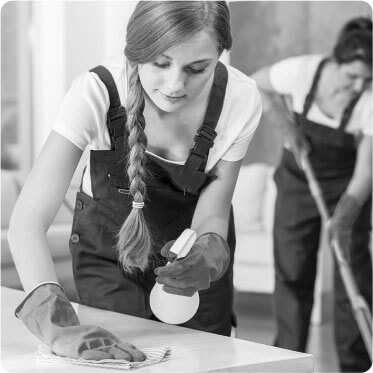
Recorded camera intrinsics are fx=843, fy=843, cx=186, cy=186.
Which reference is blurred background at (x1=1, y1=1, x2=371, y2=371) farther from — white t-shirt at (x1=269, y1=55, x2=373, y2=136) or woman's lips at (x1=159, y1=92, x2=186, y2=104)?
woman's lips at (x1=159, y1=92, x2=186, y2=104)

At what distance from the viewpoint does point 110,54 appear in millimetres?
5180

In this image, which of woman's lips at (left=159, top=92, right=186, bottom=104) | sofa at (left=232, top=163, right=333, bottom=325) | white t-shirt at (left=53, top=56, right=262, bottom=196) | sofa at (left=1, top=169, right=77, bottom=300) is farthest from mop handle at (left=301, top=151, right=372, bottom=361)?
woman's lips at (left=159, top=92, right=186, bottom=104)

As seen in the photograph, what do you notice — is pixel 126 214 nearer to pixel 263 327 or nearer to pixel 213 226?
pixel 213 226

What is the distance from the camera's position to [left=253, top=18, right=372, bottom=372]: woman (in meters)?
3.98

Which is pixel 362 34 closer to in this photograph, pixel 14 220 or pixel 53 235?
pixel 53 235

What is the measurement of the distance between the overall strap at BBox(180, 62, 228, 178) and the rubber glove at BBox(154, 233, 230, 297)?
0.58 feet

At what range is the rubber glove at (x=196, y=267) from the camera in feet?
5.27

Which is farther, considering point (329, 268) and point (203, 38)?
point (329, 268)

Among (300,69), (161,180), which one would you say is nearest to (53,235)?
(300,69)

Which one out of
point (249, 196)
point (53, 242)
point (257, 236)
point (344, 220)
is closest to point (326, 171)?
point (344, 220)

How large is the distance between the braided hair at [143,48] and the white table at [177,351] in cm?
16

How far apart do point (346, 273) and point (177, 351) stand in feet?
8.78

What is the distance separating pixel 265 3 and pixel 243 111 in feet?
9.26

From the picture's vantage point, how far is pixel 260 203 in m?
4.95
